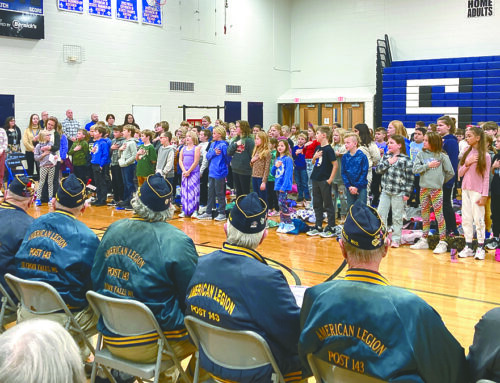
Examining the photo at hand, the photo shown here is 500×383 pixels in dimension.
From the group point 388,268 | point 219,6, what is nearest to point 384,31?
point 219,6

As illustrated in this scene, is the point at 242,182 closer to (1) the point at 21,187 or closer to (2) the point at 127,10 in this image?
(1) the point at 21,187

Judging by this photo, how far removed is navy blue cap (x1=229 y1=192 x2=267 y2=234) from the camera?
9.36 ft

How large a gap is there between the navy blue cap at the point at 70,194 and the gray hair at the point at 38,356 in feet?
8.29

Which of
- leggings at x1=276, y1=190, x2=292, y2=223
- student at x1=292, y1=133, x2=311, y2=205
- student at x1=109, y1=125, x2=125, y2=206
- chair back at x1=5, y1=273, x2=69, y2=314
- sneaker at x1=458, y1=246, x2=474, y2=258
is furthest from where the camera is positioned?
student at x1=292, y1=133, x2=311, y2=205

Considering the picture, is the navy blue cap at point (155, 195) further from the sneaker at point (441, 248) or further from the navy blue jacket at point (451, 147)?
the navy blue jacket at point (451, 147)

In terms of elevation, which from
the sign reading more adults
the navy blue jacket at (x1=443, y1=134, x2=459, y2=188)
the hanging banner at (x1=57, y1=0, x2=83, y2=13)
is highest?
the sign reading more adults

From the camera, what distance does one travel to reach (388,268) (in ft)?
21.8

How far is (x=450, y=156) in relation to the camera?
781 centimetres

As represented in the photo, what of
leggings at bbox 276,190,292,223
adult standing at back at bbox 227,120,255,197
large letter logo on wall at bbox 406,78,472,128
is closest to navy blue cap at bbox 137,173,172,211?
leggings at bbox 276,190,292,223

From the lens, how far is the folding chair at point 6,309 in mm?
3707

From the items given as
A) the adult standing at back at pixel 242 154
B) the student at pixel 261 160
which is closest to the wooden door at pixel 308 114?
the adult standing at back at pixel 242 154

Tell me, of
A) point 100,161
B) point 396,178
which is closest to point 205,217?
point 100,161

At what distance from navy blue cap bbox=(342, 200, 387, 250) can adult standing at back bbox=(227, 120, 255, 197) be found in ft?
23.2

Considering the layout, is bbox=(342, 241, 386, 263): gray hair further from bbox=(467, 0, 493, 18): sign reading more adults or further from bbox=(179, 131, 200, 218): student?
bbox=(467, 0, 493, 18): sign reading more adults
